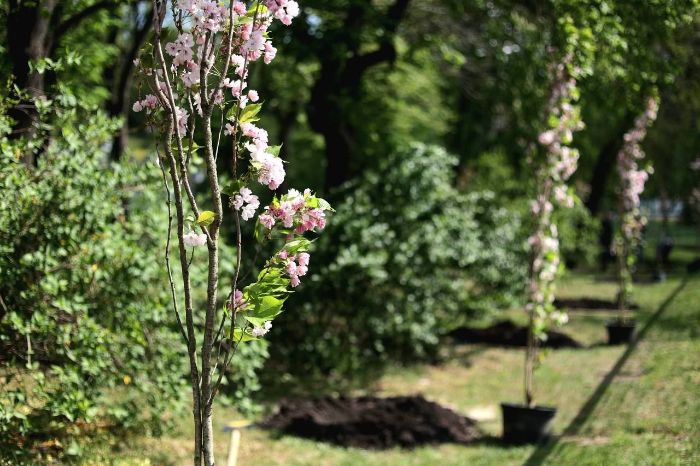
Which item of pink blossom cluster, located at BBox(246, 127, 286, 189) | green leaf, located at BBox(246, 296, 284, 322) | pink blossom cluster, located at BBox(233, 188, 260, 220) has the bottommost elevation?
green leaf, located at BBox(246, 296, 284, 322)

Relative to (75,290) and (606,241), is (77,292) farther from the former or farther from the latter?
(606,241)

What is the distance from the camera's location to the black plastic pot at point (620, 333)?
14.1 m

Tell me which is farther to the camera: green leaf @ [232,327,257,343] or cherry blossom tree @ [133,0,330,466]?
green leaf @ [232,327,257,343]

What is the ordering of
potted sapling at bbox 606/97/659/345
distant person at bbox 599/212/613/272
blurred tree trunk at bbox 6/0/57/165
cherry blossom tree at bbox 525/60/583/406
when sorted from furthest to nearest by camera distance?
distant person at bbox 599/212/613/272
potted sapling at bbox 606/97/659/345
cherry blossom tree at bbox 525/60/583/406
blurred tree trunk at bbox 6/0/57/165

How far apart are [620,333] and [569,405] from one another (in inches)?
177

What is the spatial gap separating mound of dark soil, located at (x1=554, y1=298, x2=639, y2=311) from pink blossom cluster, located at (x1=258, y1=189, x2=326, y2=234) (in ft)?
52.1

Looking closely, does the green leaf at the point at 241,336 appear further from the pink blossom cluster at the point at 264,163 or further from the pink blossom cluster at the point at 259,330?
the pink blossom cluster at the point at 264,163

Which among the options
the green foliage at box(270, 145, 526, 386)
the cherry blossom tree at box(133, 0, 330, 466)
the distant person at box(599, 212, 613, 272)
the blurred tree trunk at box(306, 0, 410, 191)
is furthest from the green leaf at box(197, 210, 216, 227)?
the distant person at box(599, 212, 613, 272)

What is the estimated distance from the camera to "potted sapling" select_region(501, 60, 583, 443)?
8484 millimetres

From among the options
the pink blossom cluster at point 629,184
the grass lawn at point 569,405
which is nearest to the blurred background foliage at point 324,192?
the grass lawn at point 569,405

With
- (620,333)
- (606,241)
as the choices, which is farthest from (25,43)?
(606,241)

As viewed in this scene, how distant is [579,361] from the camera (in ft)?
42.2

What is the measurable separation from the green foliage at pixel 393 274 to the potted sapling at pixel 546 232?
270 cm

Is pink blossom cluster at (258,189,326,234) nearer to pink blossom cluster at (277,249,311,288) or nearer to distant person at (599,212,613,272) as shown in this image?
pink blossom cluster at (277,249,311,288)
